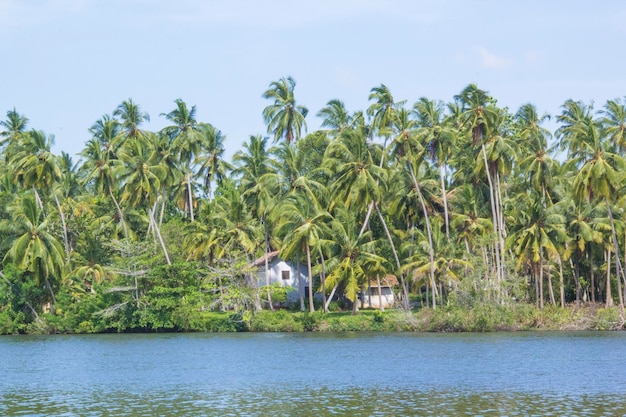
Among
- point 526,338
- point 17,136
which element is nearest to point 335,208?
point 526,338

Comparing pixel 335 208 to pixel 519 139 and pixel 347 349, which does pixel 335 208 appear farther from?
pixel 347 349

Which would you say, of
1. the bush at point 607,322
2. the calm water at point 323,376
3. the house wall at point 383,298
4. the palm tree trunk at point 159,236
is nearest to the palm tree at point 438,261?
the calm water at point 323,376

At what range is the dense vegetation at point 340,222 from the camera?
194ft

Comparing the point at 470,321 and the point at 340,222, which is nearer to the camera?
the point at 470,321

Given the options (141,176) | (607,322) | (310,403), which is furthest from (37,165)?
(310,403)

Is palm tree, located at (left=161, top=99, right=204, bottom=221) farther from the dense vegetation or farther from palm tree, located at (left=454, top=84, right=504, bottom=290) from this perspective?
palm tree, located at (left=454, top=84, right=504, bottom=290)

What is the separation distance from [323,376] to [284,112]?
146 feet

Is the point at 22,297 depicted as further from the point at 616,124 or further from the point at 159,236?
the point at 616,124

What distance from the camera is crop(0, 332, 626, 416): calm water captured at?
2664 cm

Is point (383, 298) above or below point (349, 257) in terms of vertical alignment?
below

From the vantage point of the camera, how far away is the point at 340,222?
62969 mm

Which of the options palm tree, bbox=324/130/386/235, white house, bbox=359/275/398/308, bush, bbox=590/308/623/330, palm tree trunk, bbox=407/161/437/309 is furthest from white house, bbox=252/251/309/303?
bush, bbox=590/308/623/330

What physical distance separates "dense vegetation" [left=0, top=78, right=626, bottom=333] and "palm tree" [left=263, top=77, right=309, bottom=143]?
4.25 meters

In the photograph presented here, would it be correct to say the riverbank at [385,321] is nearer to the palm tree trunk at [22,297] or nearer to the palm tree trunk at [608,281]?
the palm tree trunk at [22,297]
